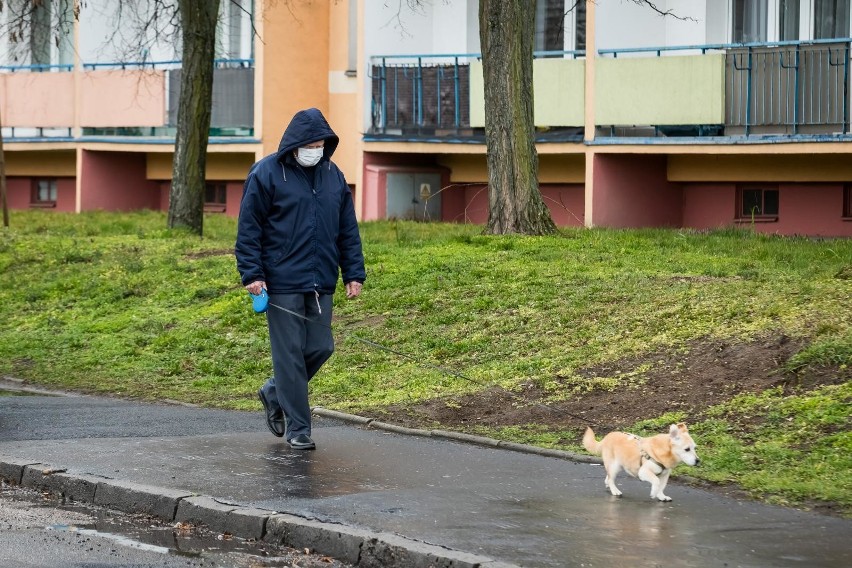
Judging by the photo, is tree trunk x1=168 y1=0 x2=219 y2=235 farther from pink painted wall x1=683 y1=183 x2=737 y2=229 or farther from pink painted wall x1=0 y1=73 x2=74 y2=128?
pink painted wall x1=0 y1=73 x2=74 y2=128

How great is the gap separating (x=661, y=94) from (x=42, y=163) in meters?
15.8

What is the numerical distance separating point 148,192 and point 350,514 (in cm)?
2485

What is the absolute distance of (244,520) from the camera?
24.3 ft

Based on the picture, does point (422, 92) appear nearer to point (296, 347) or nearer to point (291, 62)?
point (291, 62)

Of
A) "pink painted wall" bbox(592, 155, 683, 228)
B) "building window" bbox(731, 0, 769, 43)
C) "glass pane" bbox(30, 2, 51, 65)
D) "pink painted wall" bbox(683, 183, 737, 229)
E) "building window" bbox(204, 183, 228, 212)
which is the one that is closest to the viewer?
"building window" bbox(731, 0, 769, 43)

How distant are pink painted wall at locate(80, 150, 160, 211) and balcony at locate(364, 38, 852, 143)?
784 centimetres

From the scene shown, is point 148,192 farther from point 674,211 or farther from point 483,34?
point 483,34

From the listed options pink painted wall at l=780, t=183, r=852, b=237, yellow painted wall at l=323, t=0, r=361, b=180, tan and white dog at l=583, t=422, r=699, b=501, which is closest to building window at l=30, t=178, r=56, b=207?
yellow painted wall at l=323, t=0, r=361, b=180

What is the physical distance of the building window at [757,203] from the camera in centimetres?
2281

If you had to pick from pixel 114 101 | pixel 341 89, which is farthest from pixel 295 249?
pixel 114 101

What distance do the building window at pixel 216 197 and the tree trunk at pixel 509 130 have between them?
41.2ft

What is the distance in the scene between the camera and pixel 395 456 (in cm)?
926

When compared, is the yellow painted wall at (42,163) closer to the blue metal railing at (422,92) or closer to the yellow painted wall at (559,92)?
the blue metal railing at (422,92)

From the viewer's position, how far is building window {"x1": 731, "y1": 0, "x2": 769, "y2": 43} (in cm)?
2253
